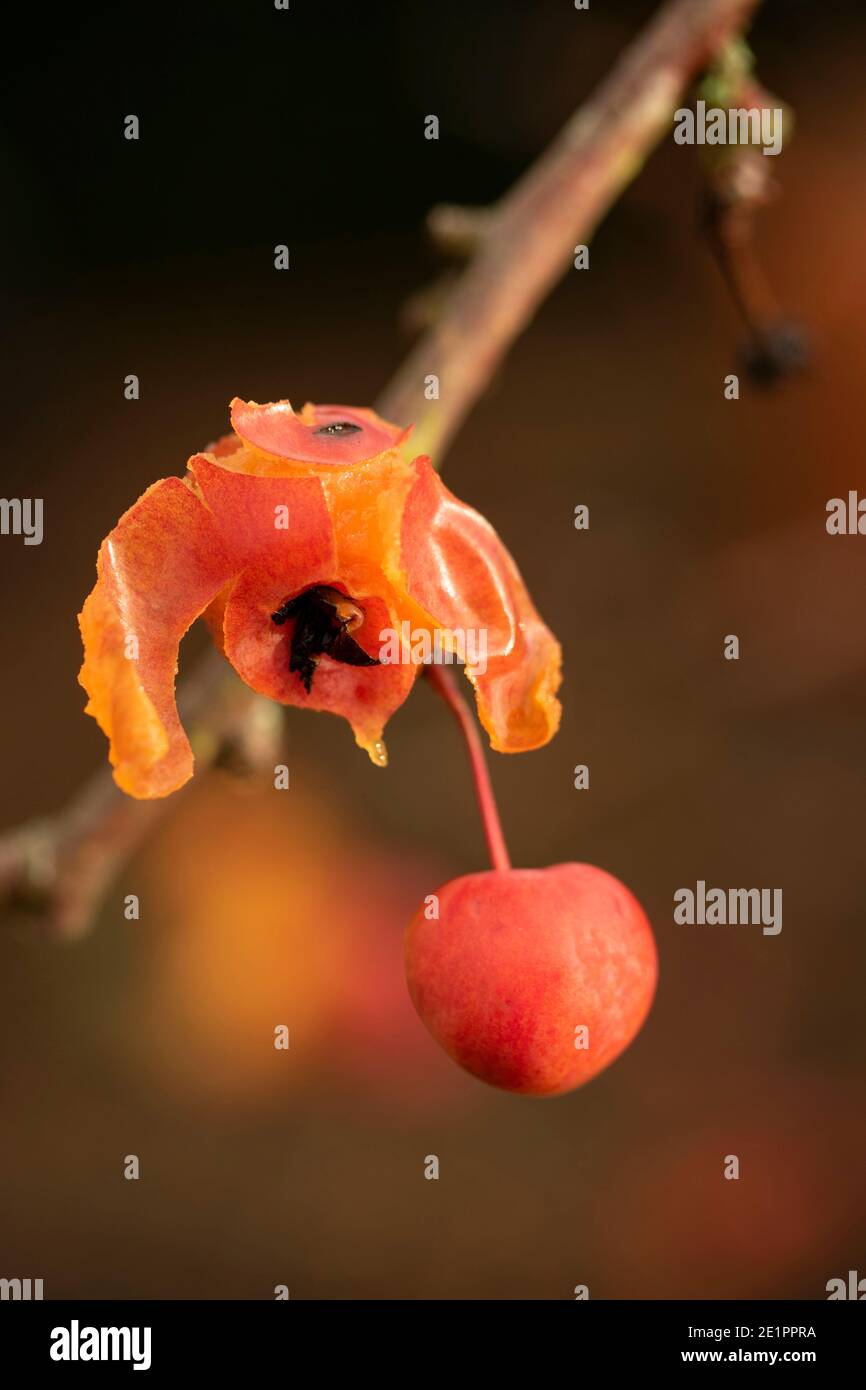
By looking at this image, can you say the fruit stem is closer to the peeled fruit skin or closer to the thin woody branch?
the peeled fruit skin

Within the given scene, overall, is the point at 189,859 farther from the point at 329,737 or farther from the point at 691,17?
the point at 691,17

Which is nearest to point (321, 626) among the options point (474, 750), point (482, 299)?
point (474, 750)

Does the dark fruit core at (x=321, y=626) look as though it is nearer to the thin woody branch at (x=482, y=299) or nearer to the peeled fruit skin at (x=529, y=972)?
the peeled fruit skin at (x=529, y=972)

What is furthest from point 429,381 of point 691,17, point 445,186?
point 445,186

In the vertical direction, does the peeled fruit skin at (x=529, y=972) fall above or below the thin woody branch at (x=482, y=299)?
below

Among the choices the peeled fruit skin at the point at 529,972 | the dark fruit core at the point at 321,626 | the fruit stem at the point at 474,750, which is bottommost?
the peeled fruit skin at the point at 529,972

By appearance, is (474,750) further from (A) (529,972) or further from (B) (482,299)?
(B) (482,299)

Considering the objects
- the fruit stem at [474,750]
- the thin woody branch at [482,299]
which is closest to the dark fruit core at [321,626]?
the fruit stem at [474,750]
